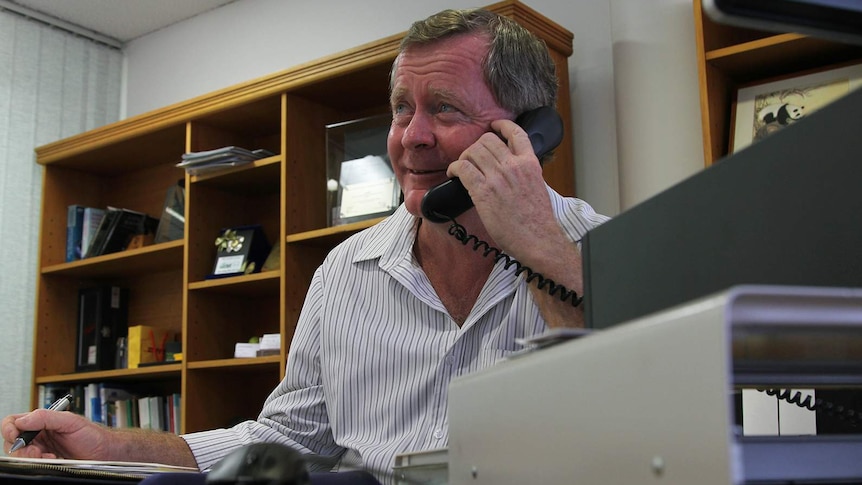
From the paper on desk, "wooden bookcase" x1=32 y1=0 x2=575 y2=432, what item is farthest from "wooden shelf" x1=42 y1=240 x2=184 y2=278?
the paper on desk

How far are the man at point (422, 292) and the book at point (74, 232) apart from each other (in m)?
2.91

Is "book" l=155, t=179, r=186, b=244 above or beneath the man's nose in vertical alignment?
above

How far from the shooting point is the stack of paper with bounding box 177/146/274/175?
337 centimetres

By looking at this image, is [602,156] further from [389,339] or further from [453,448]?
[453,448]

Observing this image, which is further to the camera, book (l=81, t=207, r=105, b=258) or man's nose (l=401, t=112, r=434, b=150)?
book (l=81, t=207, r=105, b=258)

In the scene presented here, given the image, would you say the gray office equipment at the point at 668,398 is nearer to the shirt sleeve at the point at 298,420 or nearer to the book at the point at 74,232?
the shirt sleeve at the point at 298,420

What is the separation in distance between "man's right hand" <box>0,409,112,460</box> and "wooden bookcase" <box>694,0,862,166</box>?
1.73m

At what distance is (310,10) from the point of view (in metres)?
3.90

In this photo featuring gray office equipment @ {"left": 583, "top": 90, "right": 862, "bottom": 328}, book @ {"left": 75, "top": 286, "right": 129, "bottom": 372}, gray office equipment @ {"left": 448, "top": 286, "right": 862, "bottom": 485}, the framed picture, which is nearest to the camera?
gray office equipment @ {"left": 448, "top": 286, "right": 862, "bottom": 485}

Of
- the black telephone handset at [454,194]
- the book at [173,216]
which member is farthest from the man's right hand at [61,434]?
the book at [173,216]

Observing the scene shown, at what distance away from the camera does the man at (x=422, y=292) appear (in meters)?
1.20

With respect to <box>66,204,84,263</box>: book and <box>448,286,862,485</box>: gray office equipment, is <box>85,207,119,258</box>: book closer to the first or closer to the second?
<box>66,204,84,263</box>: book

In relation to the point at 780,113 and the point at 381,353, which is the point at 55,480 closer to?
the point at 381,353

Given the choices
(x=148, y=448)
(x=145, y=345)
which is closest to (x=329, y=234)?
(x=145, y=345)
